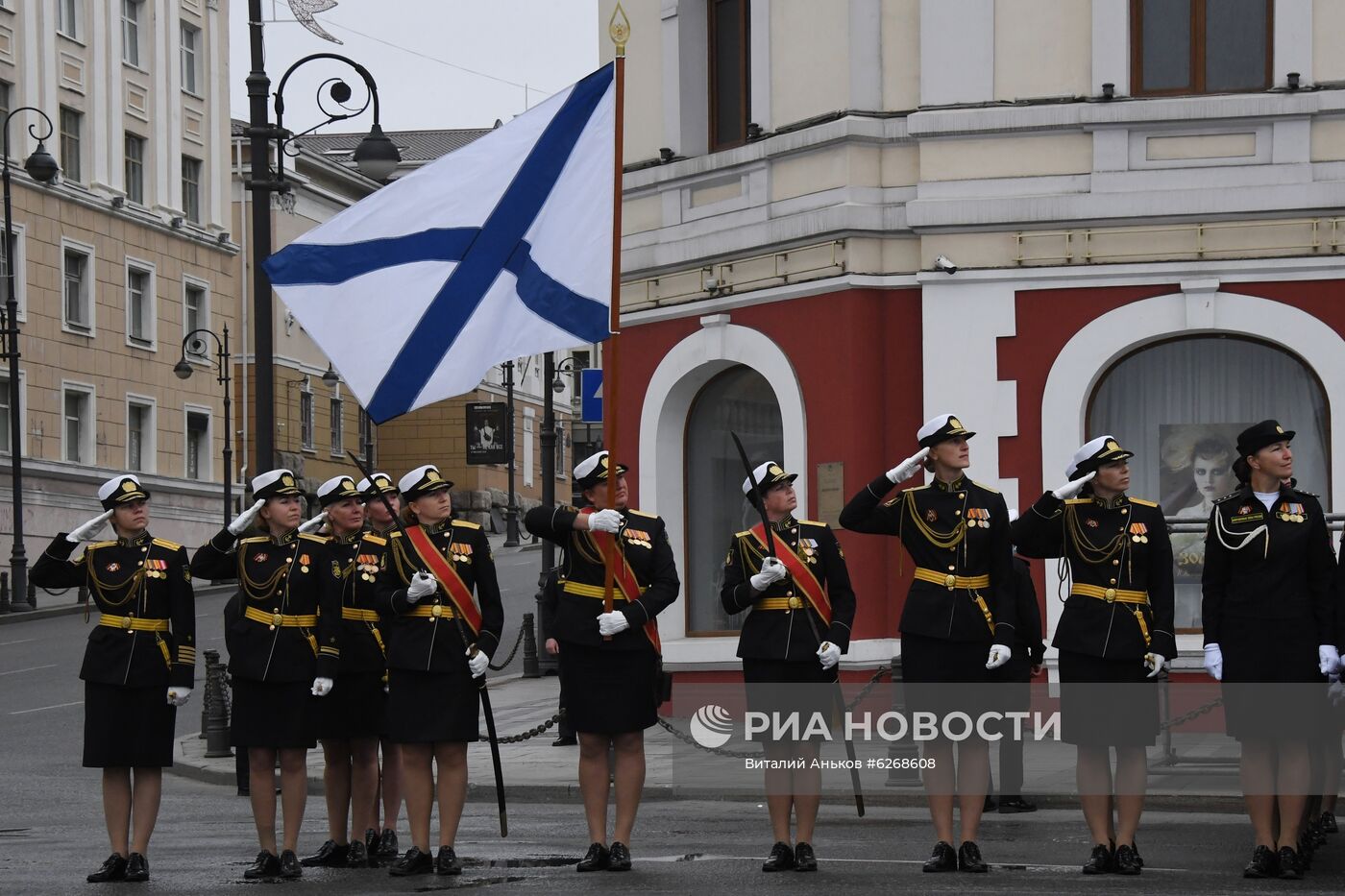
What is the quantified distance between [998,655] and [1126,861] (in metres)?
1.12

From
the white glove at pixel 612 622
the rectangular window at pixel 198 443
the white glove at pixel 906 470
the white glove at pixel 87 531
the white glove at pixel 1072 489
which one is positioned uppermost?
the rectangular window at pixel 198 443

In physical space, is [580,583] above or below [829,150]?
below

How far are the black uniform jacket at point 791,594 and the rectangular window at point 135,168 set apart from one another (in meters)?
45.2

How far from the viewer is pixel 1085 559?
10453 mm

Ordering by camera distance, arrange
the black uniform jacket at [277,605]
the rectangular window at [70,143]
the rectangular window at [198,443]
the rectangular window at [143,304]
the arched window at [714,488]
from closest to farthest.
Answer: the black uniform jacket at [277,605] → the arched window at [714,488] → the rectangular window at [70,143] → the rectangular window at [143,304] → the rectangular window at [198,443]

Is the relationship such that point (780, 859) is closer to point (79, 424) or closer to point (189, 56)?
point (79, 424)

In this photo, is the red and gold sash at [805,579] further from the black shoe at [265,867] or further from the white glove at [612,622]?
the black shoe at [265,867]

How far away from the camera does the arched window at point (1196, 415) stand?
18.0 m

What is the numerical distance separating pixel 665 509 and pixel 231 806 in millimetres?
5922

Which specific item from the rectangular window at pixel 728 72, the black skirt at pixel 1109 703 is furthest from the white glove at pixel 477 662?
the rectangular window at pixel 728 72

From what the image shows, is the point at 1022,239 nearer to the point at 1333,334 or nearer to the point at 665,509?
the point at 1333,334

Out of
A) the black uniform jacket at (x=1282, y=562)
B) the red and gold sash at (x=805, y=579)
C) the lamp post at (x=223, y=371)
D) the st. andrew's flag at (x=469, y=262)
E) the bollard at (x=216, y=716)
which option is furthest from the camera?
the lamp post at (x=223, y=371)

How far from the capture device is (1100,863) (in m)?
10.1

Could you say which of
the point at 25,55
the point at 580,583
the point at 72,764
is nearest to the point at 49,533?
the point at 25,55
